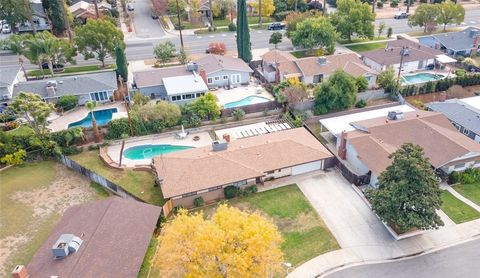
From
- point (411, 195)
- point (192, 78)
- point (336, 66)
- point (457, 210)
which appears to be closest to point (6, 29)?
point (192, 78)

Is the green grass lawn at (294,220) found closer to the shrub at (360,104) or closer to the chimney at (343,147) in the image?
the chimney at (343,147)

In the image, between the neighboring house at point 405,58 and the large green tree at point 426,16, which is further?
the large green tree at point 426,16

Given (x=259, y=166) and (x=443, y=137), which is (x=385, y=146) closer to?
(x=443, y=137)

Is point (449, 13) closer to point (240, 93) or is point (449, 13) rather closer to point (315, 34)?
point (315, 34)

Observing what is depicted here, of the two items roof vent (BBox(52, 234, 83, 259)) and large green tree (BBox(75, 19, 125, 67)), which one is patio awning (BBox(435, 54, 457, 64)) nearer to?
large green tree (BBox(75, 19, 125, 67))

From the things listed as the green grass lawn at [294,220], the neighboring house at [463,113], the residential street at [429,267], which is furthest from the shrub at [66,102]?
the neighboring house at [463,113]

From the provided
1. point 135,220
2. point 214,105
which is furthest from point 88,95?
point 135,220
